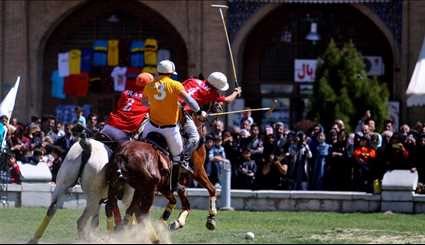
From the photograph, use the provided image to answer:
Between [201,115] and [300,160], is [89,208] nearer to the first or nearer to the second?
[201,115]

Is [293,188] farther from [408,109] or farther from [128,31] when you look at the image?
[128,31]

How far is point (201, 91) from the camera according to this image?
18812mm

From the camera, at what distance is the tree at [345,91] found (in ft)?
103

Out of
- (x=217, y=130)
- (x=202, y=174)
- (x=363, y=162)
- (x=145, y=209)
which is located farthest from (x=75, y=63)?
(x=145, y=209)

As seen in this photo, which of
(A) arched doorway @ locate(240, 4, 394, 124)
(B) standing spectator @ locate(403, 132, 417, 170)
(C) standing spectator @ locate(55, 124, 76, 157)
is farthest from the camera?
(A) arched doorway @ locate(240, 4, 394, 124)

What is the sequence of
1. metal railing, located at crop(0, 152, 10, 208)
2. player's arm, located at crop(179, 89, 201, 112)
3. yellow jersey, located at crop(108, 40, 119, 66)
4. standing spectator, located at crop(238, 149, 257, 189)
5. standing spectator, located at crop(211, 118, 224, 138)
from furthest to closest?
yellow jersey, located at crop(108, 40, 119, 66) < standing spectator, located at crop(211, 118, 224, 138) < standing spectator, located at crop(238, 149, 257, 189) < metal railing, located at crop(0, 152, 10, 208) < player's arm, located at crop(179, 89, 201, 112)

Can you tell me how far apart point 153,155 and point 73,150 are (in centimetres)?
101

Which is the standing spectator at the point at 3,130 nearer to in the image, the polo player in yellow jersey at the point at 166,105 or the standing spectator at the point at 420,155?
the standing spectator at the point at 420,155

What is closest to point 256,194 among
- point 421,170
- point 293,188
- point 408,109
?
point 293,188

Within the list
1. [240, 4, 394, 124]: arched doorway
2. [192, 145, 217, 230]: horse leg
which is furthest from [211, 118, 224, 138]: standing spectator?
[192, 145, 217, 230]: horse leg

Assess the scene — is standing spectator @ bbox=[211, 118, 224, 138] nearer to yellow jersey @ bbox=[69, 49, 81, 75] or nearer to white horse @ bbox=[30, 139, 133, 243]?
yellow jersey @ bbox=[69, 49, 81, 75]

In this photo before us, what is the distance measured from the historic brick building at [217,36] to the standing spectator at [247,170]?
7572 millimetres

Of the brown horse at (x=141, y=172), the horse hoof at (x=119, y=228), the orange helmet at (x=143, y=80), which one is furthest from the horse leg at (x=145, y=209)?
the orange helmet at (x=143, y=80)

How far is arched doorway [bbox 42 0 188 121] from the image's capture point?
3588 centimetres
